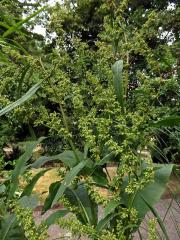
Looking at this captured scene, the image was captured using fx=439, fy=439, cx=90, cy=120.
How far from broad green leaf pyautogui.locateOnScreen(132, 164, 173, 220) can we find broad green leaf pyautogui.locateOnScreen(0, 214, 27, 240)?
0.99 ft

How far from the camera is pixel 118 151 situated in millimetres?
879

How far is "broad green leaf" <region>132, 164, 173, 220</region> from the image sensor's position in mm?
977

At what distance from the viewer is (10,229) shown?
1.07 meters

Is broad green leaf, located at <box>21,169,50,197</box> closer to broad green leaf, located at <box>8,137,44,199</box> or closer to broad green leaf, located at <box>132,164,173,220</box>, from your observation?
broad green leaf, located at <box>8,137,44,199</box>

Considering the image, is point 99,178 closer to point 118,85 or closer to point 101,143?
point 101,143

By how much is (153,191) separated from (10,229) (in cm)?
36

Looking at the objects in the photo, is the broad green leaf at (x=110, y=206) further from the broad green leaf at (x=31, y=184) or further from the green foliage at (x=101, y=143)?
the broad green leaf at (x=31, y=184)

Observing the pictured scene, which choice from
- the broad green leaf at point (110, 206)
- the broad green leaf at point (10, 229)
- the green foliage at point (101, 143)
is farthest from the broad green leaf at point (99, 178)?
the broad green leaf at point (10, 229)

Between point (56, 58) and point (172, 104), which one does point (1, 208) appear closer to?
point (56, 58)

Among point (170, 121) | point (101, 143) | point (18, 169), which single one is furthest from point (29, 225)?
point (170, 121)

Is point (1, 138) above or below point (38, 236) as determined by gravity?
above

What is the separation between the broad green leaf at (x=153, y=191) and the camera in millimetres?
977

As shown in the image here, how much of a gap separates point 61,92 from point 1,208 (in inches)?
13.7

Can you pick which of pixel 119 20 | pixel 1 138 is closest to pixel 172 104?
A: pixel 1 138
